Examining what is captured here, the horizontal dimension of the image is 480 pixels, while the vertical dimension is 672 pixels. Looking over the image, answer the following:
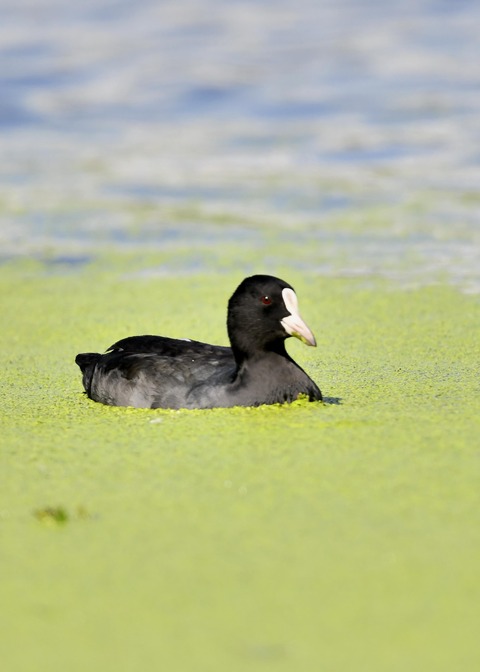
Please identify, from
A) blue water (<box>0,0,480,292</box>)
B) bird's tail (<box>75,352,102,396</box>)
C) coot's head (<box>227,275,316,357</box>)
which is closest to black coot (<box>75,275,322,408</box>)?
coot's head (<box>227,275,316,357</box>)

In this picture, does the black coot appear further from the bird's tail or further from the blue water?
the blue water

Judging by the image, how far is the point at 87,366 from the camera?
5.03m

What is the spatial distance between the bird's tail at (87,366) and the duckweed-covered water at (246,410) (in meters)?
0.07

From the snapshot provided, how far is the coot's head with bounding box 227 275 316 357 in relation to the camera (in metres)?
4.50

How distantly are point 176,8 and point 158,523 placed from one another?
19.3m

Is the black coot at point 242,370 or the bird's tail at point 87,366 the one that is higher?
the black coot at point 242,370

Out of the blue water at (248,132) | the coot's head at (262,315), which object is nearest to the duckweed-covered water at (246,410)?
the blue water at (248,132)

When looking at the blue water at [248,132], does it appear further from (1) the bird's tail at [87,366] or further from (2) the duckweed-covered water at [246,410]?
(1) the bird's tail at [87,366]

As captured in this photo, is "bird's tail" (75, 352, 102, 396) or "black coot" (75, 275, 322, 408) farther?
"bird's tail" (75, 352, 102, 396)

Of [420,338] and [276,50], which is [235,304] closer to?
[420,338]

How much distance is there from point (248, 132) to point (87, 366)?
8558mm

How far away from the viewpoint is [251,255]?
26.8 feet

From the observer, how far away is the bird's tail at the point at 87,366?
194 inches

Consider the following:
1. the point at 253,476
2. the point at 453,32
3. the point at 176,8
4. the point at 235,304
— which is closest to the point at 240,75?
the point at 453,32
